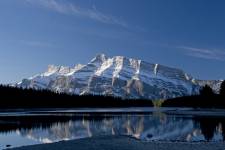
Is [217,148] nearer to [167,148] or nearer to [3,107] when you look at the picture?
[167,148]

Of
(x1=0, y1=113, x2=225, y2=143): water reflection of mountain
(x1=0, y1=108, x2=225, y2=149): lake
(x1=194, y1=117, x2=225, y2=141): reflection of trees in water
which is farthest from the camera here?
(x1=194, y1=117, x2=225, y2=141): reflection of trees in water

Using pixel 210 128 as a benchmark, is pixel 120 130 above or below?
below

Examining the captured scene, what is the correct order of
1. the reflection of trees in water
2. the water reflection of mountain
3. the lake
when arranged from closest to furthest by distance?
the lake, the water reflection of mountain, the reflection of trees in water

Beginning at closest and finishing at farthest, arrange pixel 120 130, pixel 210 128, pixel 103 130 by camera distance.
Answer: pixel 103 130, pixel 120 130, pixel 210 128

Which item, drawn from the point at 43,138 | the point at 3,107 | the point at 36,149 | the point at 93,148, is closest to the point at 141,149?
the point at 93,148

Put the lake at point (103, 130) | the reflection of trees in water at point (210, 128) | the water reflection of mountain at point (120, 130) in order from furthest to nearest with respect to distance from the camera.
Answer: the reflection of trees in water at point (210, 128) → the water reflection of mountain at point (120, 130) → the lake at point (103, 130)

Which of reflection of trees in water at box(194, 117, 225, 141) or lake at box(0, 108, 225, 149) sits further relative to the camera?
reflection of trees in water at box(194, 117, 225, 141)

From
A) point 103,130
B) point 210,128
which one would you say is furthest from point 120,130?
point 210,128

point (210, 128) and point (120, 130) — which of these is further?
point (210, 128)

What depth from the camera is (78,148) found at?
43.2 metres

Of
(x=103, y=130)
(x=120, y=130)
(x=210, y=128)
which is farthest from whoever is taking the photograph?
(x=210, y=128)

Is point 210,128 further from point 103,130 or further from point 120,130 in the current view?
point 103,130

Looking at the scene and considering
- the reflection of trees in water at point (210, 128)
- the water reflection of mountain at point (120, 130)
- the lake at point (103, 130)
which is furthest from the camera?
the reflection of trees in water at point (210, 128)

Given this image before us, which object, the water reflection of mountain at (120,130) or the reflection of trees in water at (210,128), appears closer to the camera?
the water reflection of mountain at (120,130)
